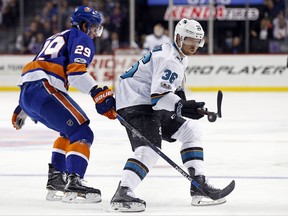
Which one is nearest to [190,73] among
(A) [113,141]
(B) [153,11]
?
(B) [153,11]

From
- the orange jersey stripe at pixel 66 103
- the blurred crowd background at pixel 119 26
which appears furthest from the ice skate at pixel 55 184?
the blurred crowd background at pixel 119 26

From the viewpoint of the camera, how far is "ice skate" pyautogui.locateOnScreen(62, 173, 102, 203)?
4422mm

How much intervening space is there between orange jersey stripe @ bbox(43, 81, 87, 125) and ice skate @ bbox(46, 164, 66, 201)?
385 mm

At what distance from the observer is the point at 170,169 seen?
5.66 meters

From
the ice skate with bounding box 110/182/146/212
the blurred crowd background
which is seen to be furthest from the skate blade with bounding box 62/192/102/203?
the blurred crowd background

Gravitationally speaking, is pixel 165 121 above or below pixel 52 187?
above

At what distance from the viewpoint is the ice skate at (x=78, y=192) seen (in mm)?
4422

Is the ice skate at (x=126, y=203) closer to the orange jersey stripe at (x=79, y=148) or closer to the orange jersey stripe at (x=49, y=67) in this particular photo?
the orange jersey stripe at (x=79, y=148)

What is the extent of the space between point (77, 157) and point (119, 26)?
34.4 ft

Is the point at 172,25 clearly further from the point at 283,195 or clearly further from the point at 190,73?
the point at 283,195

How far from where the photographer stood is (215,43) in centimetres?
1424

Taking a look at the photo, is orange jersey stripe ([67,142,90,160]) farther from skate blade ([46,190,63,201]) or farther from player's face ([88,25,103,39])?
player's face ([88,25,103,39])

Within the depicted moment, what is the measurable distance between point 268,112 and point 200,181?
225 inches

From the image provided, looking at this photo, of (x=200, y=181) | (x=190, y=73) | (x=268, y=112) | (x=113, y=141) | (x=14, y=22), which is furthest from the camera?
(x=14, y=22)
